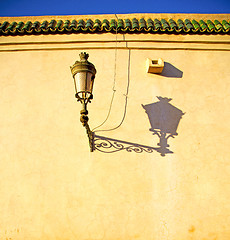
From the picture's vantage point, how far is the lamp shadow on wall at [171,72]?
3.62 m

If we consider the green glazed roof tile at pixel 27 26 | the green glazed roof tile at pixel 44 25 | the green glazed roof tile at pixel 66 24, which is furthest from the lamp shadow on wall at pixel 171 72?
the green glazed roof tile at pixel 27 26

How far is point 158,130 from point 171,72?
1.17m

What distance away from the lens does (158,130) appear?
3223 millimetres

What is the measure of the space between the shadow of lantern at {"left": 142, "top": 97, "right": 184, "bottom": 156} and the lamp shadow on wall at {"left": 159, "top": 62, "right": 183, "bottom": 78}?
1.62 feet

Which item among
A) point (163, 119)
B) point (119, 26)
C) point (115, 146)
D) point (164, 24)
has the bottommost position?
point (115, 146)

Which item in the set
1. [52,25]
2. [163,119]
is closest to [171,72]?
[163,119]

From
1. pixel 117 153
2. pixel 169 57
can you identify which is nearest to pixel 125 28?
pixel 169 57

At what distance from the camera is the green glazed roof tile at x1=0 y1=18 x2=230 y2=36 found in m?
3.85

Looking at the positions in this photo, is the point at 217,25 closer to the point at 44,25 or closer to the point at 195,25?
the point at 195,25

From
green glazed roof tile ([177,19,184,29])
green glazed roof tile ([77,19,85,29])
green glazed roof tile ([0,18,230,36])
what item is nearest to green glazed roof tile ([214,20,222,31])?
green glazed roof tile ([0,18,230,36])

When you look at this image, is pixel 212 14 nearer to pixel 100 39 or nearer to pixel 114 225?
pixel 100 39

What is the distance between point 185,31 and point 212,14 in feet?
3.09

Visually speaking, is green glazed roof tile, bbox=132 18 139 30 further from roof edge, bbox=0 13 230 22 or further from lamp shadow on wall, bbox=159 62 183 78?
lamp shadow on wall, bbox=159 62 183 78

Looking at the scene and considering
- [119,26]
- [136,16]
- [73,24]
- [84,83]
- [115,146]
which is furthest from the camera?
[136,16]
